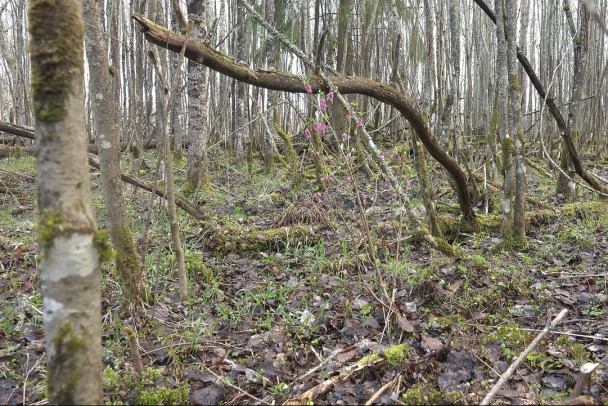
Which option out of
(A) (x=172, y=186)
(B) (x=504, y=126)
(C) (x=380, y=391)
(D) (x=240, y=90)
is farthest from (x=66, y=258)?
(D) (x=240, y=90)

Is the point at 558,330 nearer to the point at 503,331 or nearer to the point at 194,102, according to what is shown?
the point at 503,331

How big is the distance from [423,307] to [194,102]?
535 cm

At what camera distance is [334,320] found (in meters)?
2.95

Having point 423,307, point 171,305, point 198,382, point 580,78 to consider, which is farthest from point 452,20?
point 198,382

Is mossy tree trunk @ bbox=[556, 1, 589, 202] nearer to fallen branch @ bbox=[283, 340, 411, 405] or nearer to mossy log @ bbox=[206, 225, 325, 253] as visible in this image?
mossy log @ bbox=[206, 225, 325, 253]

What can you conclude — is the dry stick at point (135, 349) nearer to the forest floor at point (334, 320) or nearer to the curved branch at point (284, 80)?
the forest floor at point (334, 320)

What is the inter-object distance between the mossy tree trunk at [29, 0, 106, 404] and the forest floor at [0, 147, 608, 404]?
828 mm

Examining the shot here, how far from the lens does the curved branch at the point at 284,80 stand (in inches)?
102

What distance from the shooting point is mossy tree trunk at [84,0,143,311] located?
2.69m

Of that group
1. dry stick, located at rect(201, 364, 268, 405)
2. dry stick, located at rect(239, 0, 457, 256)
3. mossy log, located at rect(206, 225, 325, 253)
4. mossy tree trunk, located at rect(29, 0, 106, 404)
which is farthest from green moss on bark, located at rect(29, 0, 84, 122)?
mossy log, located at rect(206, 225, 325, 253)

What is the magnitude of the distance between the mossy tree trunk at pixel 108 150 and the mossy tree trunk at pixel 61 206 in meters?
1.51

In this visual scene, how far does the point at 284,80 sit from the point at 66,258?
8.38ft

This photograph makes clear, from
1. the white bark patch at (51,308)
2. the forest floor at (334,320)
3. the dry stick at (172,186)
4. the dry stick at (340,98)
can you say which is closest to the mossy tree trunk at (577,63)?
the forest floor at (334,320)

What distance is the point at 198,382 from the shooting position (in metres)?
2.27
